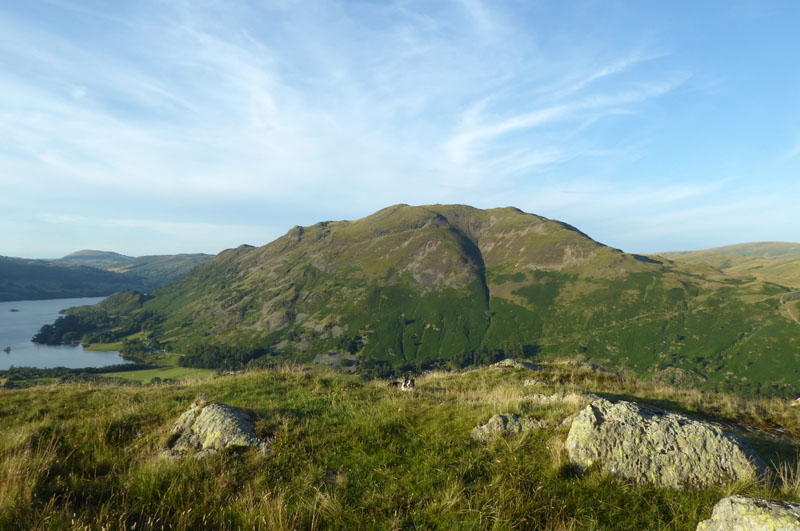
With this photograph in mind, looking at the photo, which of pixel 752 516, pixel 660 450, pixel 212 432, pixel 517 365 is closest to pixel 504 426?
pixel 660 450

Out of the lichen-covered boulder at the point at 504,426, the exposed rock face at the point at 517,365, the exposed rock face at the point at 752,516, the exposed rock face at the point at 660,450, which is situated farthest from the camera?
the exposed rock face at the point at 517,365

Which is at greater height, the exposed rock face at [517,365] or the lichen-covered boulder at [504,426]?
the lichen-covered boulder at [504,426]

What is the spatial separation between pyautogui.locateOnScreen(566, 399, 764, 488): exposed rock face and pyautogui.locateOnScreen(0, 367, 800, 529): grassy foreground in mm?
383

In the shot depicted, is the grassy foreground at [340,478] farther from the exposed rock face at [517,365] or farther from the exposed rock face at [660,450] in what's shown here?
the exposed rock face at [517,365]

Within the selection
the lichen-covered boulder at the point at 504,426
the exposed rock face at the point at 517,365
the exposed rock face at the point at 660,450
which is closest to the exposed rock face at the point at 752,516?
the exposed rock face at the point at 660,450

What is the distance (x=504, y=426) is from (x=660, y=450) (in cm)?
325

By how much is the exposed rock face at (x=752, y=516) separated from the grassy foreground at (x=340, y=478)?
20.5 inches

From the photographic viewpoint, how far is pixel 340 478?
652cm

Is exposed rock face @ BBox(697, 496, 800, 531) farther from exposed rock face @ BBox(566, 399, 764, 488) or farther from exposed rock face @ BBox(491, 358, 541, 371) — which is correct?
Result: exposed rock face @ BBox(491, 358, 541, 371)

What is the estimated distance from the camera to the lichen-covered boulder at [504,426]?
336 inches

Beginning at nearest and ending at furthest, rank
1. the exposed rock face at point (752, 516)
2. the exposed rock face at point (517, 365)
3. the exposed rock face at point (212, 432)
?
the exposed rock face at point (752, 516)
the exposed rock face at point (212, 432)
the exposed rock face at point (517, 365)

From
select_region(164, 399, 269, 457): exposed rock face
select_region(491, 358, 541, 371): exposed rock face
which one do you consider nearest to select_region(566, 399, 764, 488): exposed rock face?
select_region(164, 399, 269, 457): exposed rock face

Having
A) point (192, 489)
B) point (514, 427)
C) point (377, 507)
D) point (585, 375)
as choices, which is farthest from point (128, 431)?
point (585, 375)

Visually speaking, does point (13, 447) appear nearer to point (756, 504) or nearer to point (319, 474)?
point (319, 474)
